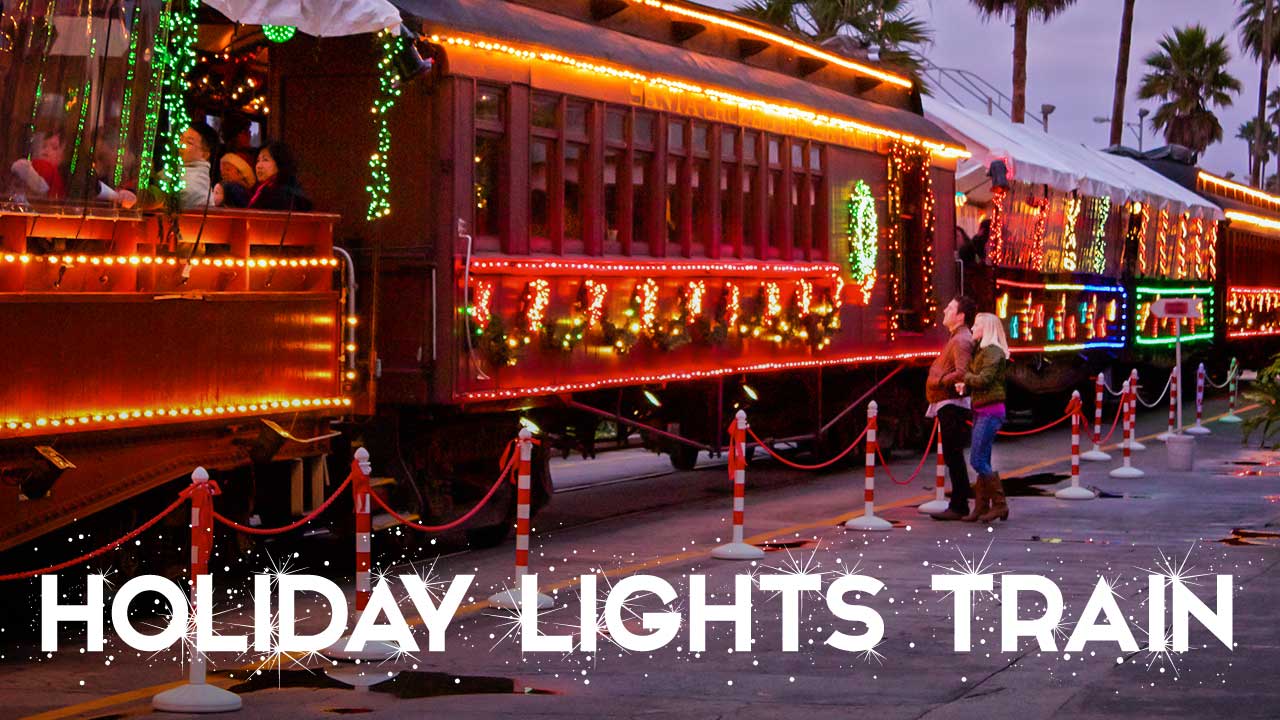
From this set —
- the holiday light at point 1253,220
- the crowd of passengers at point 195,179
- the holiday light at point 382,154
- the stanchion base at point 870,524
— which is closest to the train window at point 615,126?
the holiday light at point 382,154

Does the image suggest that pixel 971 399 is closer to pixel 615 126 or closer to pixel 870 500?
pixel 870 500

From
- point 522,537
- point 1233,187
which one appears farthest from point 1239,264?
point 522,537

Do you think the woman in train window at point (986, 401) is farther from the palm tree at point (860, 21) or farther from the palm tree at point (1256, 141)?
the palm tree at point (1256, 141)

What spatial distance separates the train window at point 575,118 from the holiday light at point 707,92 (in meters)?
0.27

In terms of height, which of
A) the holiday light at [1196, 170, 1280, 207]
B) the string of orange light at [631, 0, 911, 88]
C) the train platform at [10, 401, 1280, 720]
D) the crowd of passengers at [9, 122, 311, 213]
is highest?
the holiday light at [1196, 170, 1280, 207]

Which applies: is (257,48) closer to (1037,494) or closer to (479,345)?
(479,345)

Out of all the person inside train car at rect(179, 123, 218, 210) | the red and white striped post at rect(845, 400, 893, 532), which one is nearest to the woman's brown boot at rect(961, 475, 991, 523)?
the red and white striped post at rect(845, 400, 893, 532)

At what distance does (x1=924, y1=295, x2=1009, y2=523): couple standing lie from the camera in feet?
50.9

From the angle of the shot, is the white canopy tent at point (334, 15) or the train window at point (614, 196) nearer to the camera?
the white canopy tent at point (334, 15)

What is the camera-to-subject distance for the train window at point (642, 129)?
52.6 feet

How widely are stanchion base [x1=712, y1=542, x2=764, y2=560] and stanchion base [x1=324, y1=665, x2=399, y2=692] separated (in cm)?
445

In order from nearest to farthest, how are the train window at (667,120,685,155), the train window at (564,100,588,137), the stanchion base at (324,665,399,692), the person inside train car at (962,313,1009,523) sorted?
the stanchion base at (324,665,399,692)
the train window at (564,100,588,137)
the person inside train car at (962,313,1009,523)
the train window at (667,120,685,155)

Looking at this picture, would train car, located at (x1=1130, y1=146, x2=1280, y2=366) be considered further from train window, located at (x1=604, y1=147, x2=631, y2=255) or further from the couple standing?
train window, located at (x1=604, y1=147, x2=631, y2=255)

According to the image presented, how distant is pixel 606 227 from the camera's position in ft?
51.9
